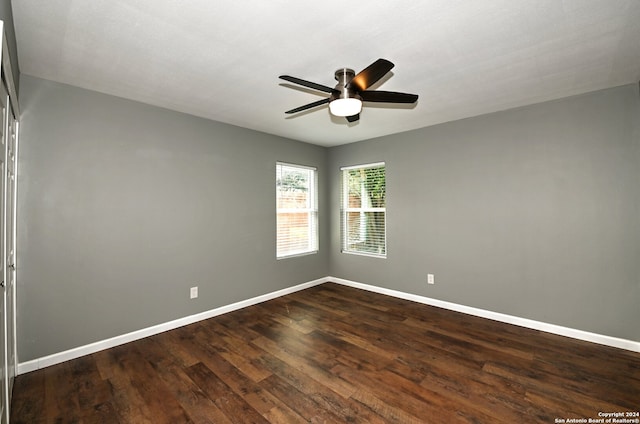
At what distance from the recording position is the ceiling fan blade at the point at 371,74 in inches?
67.4

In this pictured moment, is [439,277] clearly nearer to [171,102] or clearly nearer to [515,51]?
[515,51]

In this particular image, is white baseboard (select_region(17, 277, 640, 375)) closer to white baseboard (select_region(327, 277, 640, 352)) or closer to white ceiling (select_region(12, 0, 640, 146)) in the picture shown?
white baseboard (select_region(327, 277, 640, 352))

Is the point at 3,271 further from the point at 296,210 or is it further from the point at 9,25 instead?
the point at 296,210

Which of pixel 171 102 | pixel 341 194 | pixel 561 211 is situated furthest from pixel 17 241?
pixel 561 211

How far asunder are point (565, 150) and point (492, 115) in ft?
2.75

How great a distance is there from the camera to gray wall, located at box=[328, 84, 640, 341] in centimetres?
268

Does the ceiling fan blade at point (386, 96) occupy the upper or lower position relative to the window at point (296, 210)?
upper

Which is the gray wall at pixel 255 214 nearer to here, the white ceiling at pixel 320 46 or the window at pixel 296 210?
the window at pixel 296 210

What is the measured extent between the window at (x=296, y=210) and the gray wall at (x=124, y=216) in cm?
41

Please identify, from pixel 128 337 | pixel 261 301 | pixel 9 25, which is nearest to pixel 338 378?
pixel 261 301

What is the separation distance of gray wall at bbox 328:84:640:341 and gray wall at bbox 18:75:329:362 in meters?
2.28

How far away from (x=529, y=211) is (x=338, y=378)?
273 cm

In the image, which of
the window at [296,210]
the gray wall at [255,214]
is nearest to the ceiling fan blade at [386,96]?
the gray wall at [255,214]

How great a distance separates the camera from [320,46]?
195 cm
